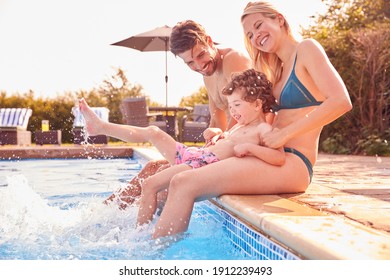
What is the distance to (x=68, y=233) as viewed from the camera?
3236mm

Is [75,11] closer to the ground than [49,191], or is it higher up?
higher up

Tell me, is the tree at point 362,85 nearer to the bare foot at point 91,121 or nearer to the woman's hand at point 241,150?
the woman's hand at point 241,150

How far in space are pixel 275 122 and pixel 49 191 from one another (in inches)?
152

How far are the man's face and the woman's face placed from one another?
1.22 feet

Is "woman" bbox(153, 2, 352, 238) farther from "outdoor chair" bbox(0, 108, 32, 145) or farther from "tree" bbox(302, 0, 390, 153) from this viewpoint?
"outdoor chair" bbox(0, 108, 32, 145)

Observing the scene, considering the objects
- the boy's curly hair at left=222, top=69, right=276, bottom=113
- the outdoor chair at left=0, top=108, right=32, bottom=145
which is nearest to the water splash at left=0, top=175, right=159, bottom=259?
the boy's curly hair at left=222, top=69, right=276, bottom=113

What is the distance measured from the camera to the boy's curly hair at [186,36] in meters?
3.24

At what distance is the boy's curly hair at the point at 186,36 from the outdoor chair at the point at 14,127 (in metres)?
10.9
